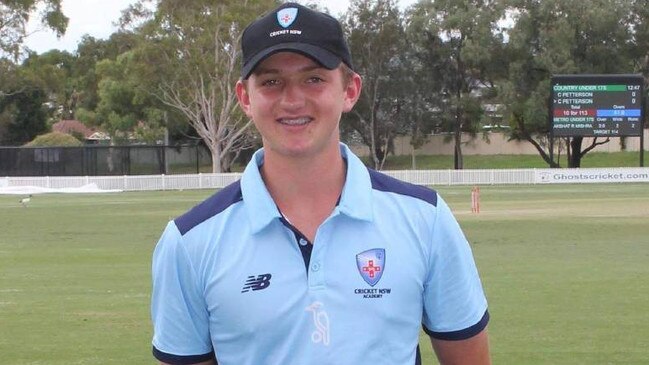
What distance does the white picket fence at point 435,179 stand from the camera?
5609cm

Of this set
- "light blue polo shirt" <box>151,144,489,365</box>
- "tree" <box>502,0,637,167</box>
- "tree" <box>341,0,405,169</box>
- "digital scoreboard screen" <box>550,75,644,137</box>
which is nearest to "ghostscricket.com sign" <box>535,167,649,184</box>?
"digital scoreboard screen" <box>550,75,644,137</box>

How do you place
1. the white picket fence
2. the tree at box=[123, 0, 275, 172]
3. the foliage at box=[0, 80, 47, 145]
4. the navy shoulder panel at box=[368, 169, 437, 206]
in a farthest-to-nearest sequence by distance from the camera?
1. the foliage at box=[0, 80, 47, 145]
2. the tree at box=[123, 0, 275, 172]
3. the white picket fence
4. the navy shoulder panel at box=[368, 169, 437, 206]

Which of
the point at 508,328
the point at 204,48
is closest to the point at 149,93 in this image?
the point at 204,48

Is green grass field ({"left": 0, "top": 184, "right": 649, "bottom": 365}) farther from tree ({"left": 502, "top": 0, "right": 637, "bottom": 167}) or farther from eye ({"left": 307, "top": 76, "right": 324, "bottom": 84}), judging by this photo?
tree ({"left": 502, "top": 0, "right": 637, "bottom": 167})

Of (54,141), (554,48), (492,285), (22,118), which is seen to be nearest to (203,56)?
(54,141)

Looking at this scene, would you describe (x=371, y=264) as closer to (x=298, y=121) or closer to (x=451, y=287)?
(x=451, y=287)

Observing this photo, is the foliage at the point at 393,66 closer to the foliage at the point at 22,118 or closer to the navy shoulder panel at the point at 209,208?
the foliage at the point at 22,118

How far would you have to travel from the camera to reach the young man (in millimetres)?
3045

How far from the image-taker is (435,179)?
57.3m

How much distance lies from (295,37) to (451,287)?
80 centimetres

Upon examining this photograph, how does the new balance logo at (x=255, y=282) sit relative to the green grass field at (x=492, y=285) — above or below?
above

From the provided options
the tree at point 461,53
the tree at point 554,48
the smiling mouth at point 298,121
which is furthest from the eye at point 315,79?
the tree at point 461,53

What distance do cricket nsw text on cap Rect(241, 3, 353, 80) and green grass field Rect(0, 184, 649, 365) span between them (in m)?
7.03

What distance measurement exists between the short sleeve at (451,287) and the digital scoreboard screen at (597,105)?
48.9m
